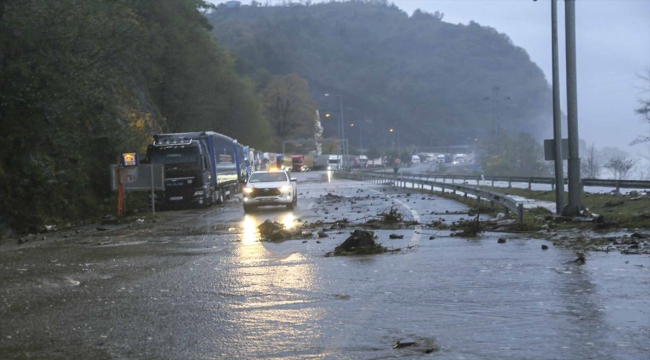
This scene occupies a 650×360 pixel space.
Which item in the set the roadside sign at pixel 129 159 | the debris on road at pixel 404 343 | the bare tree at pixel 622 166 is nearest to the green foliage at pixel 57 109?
the roadside sign at pixel 129 159

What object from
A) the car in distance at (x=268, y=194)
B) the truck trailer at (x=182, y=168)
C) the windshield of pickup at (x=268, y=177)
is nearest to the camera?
the car in distance at (x=268, y=194)

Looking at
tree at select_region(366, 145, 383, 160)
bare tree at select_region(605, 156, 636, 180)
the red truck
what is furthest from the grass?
tree at select_region(366, 145, 383, 160)

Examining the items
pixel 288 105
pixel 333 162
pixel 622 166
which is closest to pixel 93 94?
pixel 622 166

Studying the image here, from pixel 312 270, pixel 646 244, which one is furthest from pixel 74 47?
pixel 646 244

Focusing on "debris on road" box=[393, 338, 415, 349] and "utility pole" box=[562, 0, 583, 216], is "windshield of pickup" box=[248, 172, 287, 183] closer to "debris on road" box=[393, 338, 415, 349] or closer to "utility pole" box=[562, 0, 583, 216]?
"utility pole" box=[562, 0, 583, 216]

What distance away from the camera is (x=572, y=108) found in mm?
20609

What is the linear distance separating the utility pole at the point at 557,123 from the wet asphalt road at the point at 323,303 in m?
6.17

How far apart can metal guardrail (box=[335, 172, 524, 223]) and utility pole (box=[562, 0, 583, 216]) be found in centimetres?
149

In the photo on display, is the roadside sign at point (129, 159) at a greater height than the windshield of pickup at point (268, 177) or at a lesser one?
greater

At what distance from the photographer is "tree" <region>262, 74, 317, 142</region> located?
439 ft

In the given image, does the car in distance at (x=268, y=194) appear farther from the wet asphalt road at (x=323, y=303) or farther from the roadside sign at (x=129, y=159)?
the wet asphalt road at (x=323, y=303)

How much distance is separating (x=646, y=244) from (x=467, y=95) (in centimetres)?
18047

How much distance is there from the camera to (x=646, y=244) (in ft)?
47.1

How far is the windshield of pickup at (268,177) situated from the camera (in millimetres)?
32469
